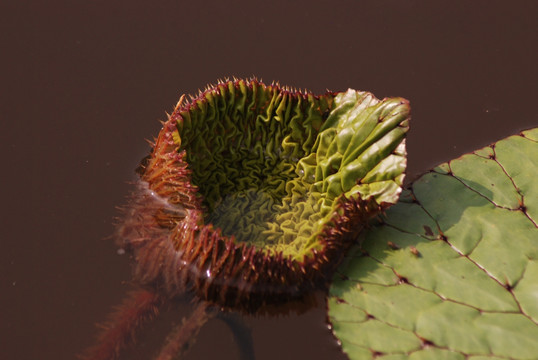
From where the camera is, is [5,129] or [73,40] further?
[73,40]

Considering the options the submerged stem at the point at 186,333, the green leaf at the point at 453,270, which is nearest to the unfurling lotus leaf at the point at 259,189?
the submerged stem at the point at 186,333

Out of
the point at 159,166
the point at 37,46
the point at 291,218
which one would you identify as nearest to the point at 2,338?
the point at 159,166

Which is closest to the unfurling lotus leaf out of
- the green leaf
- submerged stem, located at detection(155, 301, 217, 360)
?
submerged stem, located at detection(155, 301, 217, 360)

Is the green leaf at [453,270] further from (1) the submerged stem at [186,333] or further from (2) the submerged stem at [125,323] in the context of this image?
(2) the submerged stem at [125,323]

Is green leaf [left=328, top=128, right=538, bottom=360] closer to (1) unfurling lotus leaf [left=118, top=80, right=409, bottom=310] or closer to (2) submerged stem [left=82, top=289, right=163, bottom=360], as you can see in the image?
(1) unfurling lotus leaf [left=118, top=80, right=409, bottom=310]

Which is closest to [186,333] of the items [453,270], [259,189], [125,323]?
[125,323]

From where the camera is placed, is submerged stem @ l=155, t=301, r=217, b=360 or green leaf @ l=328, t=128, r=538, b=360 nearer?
green leaf @ l=328, t=128, r=538, b=360

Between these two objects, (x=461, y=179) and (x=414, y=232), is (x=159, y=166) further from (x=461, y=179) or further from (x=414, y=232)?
(x=461, y=179)
